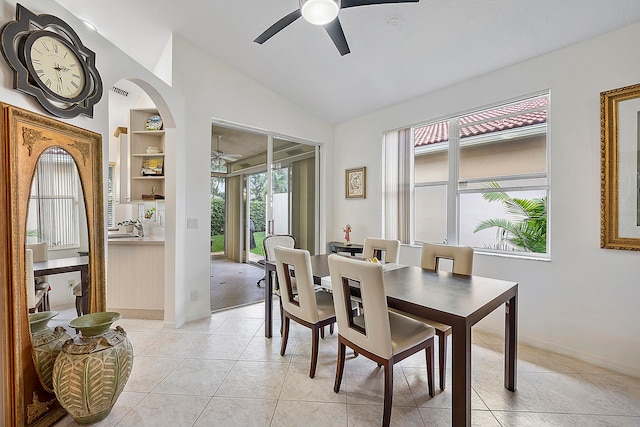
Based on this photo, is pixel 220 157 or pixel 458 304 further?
pixel 220 157

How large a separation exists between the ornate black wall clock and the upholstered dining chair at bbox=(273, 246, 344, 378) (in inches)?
66.7

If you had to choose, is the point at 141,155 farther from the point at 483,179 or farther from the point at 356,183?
the point at 483,179

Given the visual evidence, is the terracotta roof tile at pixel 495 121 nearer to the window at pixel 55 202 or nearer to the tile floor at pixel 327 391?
the tile floor at pixel 327 391

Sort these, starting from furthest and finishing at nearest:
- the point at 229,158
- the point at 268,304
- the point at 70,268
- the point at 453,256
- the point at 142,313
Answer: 1. the point at 229,158
2. the point at 142,313
3. the point at 268,304
4. the point at 453,256
5. the point at 70,268

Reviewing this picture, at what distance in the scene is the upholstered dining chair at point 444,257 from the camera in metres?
2.01

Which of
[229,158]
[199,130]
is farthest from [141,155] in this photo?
[229,158]

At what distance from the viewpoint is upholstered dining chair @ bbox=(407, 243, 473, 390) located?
2010mm

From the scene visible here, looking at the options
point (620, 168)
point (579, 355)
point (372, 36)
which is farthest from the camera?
point (372, 36)

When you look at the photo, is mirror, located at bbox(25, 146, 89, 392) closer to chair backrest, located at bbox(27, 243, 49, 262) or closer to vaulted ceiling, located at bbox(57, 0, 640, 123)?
chair backrest, located at bbox(27, 243, 49, 262)

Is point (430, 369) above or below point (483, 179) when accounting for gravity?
below

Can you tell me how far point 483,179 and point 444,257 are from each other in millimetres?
1150

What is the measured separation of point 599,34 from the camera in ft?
7.52

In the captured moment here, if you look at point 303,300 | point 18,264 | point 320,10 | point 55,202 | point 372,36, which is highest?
point 372,36

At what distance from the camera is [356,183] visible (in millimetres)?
4383
